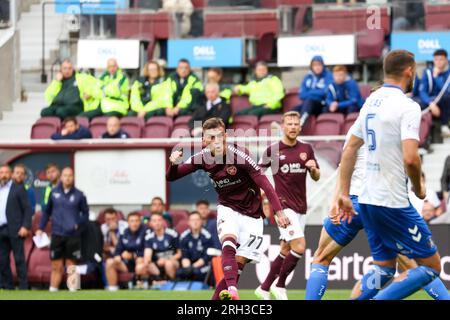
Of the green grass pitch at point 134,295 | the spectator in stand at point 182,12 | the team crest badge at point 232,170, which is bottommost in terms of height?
the green grass pitch at point 134,295

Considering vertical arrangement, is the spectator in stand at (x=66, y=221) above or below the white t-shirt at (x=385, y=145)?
below

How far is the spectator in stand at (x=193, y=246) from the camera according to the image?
17.5m

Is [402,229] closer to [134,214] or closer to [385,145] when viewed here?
[385,145]

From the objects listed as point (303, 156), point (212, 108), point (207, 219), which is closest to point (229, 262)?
point (303, 156)

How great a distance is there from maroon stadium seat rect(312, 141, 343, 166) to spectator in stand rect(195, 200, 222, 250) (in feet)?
5.99

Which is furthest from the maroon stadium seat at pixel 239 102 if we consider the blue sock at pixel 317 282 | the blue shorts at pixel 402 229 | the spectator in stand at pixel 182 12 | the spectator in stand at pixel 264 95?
the blue shorts at pixel 402 229

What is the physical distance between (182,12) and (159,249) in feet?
17.7

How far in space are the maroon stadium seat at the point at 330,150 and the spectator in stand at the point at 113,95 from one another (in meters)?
4.10

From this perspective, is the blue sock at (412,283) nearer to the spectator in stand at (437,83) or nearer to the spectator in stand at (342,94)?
the spectator in stand at (437,83)

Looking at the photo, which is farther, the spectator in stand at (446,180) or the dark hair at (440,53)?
the dark hair at (440,53)

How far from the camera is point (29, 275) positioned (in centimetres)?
1844

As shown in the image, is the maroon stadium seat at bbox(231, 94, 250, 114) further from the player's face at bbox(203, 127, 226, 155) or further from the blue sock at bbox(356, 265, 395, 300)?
the blue sock at bbox(356, 265, 395, 300)

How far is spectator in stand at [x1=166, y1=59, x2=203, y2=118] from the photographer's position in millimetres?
19734
